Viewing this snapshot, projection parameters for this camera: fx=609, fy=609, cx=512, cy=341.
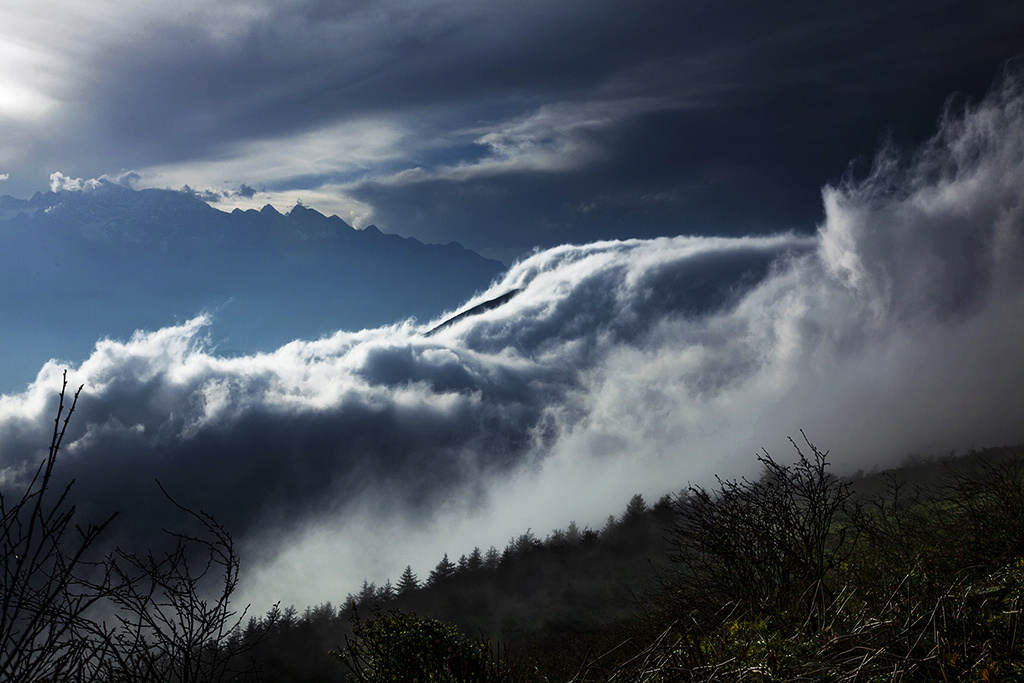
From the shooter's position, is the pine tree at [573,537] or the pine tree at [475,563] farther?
the pine tree at [573,537]

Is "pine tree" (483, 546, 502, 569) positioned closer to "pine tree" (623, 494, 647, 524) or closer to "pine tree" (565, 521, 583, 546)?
"pine tree" (565, 521, 583, 546)

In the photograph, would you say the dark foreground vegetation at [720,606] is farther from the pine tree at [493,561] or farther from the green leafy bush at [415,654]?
the pine tree at [493,561]

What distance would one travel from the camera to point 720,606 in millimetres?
15375

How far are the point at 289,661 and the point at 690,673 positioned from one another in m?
96.4

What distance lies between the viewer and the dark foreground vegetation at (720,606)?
5387 mm

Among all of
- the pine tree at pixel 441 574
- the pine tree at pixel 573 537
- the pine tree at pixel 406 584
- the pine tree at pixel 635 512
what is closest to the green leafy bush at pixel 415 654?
the pine tree at pixel 406 584

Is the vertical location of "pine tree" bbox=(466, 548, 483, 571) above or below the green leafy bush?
above

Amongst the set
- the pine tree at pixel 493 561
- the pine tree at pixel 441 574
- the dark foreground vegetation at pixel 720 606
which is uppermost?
the pine tree at pixel 441 574

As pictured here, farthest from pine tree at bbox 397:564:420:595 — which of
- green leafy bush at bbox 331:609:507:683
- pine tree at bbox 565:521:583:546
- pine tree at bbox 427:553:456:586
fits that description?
green leafy bush at bbox 331:609:507:683

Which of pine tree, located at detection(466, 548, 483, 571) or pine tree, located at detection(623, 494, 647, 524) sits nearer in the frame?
pine tree, located at detection(466, 548, 483, 571)

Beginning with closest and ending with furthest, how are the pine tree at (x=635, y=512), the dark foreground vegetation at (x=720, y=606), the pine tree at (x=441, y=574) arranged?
Answer: 1. the dark foreground vegetation at (x=720, y=606)
2. the pine tree at (x=441, y=574)
3. the pine tree at (x=635, y=512)

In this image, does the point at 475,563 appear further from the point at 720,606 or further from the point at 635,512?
the point at 720,606

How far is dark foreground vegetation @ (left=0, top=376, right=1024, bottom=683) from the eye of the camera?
17.7 feet

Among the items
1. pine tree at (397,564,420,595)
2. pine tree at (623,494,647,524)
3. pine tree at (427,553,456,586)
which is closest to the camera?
pine tree at (397,564,420,595)
